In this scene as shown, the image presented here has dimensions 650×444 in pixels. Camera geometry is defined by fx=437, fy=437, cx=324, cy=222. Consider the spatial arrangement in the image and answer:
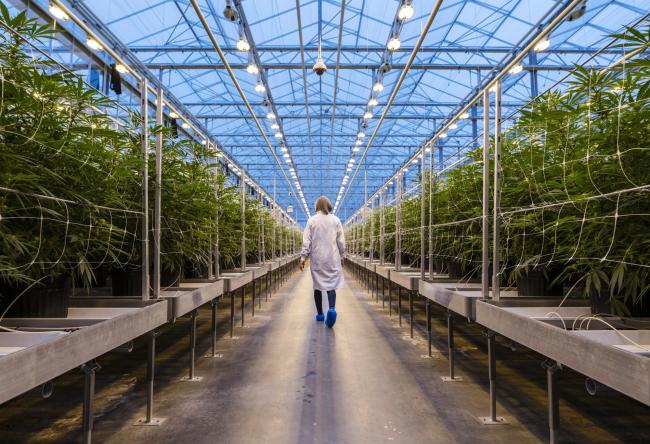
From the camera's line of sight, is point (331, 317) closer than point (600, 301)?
No

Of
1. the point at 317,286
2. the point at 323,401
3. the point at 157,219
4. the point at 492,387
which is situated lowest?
the point at 323,401

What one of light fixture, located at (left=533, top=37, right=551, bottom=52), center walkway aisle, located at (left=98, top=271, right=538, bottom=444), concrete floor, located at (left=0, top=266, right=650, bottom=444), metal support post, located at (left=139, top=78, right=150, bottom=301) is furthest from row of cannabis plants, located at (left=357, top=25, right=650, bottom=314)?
metal support post, located at (left=139, top=78, right=150, bottom=301)

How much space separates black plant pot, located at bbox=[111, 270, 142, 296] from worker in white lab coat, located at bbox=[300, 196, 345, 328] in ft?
6.17

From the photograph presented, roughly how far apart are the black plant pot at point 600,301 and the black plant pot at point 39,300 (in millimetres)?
2125

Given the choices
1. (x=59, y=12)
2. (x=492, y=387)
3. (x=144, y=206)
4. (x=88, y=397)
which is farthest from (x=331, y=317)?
(x=59, y=12)

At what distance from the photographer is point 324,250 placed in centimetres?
427

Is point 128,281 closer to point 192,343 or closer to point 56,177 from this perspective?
point 192,343

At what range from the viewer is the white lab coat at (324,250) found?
425cm

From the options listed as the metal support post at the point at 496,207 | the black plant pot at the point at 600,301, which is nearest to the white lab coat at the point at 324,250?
the metal support post at the point at 496,207

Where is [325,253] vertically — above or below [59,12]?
below

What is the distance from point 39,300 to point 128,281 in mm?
801

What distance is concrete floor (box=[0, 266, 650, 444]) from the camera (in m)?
1.83

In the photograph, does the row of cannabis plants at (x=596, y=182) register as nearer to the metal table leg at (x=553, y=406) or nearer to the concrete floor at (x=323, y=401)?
the metal table leg at (x=553, y=406)

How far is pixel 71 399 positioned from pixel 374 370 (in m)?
1.71
